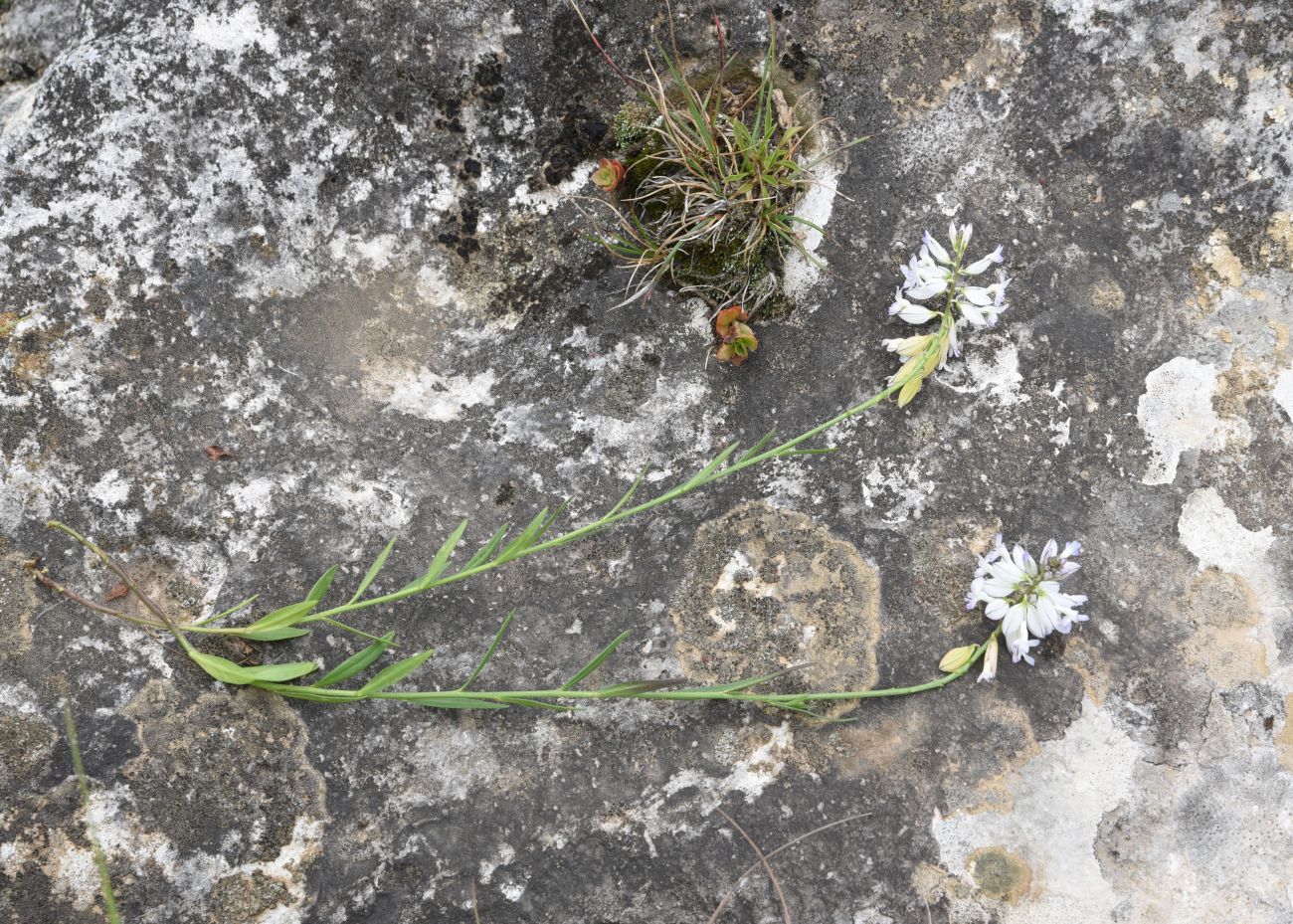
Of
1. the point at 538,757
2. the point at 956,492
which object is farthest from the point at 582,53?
the point at 538,757

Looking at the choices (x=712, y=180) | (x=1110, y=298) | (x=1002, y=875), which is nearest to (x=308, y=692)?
(x=712, y=180)

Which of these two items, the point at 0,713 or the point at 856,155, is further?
the point at 856,155

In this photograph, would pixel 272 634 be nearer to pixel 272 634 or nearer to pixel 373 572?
pixel 272 634

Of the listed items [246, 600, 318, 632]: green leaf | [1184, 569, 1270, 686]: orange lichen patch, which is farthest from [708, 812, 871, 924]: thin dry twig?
[246, 600, 318, 632]: green leaf

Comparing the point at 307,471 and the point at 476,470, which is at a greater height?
the point at 307,471

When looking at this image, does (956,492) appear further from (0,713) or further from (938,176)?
(0,713)

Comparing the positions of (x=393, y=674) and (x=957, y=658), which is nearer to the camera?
(x=393, y=674)

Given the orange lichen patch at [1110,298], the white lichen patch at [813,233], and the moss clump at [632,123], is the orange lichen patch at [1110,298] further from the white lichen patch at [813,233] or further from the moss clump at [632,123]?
the moss clump at [632,123]
